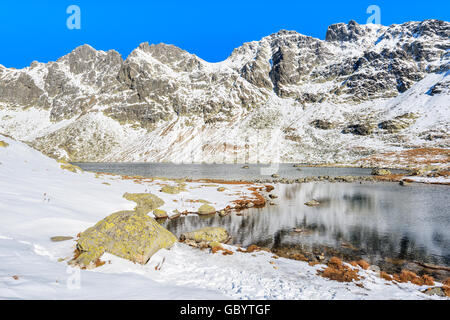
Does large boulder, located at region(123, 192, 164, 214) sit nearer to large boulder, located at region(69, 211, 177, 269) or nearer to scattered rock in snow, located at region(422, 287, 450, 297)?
large boulder, located at region(69, 211, 177, 269)

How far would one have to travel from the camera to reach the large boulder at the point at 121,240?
498 inches

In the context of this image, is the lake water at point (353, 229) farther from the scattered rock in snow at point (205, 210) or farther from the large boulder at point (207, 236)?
the large boulder at point (207, 236)

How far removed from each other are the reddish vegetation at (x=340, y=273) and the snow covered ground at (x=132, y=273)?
586 mm

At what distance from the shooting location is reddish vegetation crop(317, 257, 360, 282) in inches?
536

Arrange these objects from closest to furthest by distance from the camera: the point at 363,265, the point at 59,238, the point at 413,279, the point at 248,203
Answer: the point at 413,279 → the point at 59,238 → the point at 363,265 → the point at 248,203

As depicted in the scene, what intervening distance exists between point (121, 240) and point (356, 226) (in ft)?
91.2

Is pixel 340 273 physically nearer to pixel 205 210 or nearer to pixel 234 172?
pixel 205 210

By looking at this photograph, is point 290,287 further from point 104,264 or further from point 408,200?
point 408,200

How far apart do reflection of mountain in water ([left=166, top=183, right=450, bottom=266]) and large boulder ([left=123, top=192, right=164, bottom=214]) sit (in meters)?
5.05

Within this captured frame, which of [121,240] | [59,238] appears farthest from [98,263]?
[59,238]

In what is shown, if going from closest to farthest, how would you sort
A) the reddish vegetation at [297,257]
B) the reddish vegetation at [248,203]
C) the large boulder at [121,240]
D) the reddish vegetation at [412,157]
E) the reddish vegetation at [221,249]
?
the large boulder at [121,240] < the reddish vegetation at [221,249] < the reddish vegetation at [297,257] < the reddish vegetation at [248,203] < the reddish vegetation at [412,157]

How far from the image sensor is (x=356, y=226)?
28312mm

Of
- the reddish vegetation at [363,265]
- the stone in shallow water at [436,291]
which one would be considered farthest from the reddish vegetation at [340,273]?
the stone in shallow water at [436,291]
